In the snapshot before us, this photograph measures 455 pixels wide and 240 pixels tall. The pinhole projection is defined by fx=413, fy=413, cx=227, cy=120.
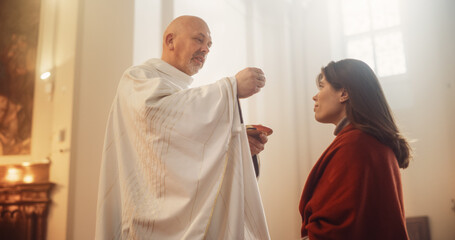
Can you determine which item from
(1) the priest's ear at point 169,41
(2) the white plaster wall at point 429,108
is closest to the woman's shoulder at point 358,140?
(1) the priest's ear at point 169,41

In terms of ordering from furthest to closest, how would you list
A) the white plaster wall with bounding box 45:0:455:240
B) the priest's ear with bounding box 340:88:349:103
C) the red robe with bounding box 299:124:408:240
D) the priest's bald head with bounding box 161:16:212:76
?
the white plaster wall with bounding box 45:0:455:240, the priest's bald head with bounding box 161:16:212:76, the priest's ear with bounding box 340:88:349:103, the red robe with bounding box 299:124:408:240

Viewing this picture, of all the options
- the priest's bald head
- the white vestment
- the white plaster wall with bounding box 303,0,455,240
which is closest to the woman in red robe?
the white vestment

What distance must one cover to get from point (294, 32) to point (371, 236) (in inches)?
219

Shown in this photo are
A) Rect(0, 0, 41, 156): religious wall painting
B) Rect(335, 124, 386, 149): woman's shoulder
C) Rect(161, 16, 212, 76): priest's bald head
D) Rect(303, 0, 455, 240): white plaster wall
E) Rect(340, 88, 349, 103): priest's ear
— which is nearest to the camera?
Rect(335, 124, 386, 149): woman's shoulder

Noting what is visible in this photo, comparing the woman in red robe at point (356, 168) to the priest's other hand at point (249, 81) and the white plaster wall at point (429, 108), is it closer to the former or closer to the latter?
the priest's other hand at point (249, 81)

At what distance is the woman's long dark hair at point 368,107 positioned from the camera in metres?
2.31

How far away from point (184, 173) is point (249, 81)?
598 mm

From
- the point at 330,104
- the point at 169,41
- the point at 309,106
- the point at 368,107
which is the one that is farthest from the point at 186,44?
the point at 309,106

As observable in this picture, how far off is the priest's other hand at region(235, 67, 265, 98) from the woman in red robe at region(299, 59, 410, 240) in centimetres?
56

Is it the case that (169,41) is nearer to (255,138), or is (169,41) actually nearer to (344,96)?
(255,138)

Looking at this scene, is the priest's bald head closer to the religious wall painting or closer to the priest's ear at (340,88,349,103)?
the priest's ear at (340,88,349,103)

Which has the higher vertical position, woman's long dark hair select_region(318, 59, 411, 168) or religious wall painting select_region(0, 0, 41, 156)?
religious wall painting select_region(0, 0, 41, 156)

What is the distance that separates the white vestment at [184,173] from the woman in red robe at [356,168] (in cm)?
35

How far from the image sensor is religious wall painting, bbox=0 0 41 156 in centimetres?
467
